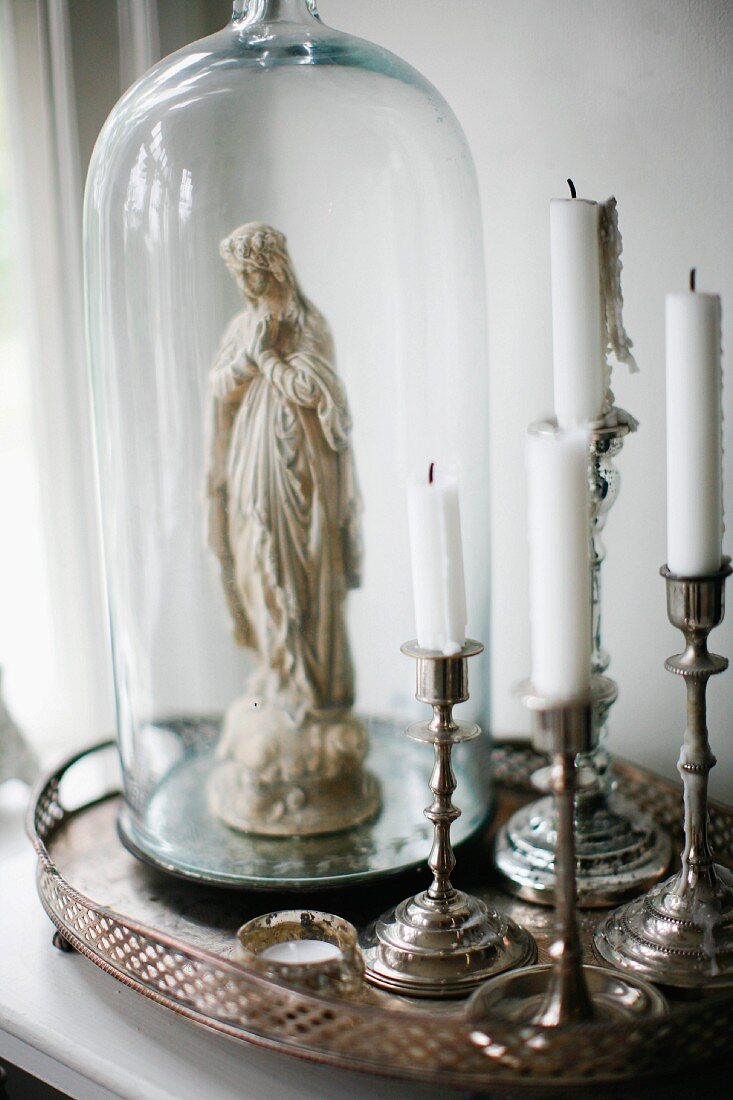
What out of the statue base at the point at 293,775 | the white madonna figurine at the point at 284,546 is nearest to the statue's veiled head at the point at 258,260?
the white madonna figurine at the point at 284,546

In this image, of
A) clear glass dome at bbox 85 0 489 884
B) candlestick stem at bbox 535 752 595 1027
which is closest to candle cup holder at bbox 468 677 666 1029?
candlestick stem at bbox 535 752 595 1027

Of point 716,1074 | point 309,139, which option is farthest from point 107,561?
point 716,1074

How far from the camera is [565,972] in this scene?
22.4 inches

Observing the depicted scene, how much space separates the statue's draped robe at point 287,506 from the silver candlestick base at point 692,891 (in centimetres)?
27

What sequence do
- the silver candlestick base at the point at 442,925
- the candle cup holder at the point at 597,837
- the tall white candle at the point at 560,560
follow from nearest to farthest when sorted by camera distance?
the tall white candle at the point at 560,560 → the silver candlestick base at the point at 442,925 → the candle cup holder at the point at 597,837

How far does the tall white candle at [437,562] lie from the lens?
602 mm

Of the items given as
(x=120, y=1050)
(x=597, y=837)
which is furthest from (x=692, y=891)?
(x=120, y=1050)

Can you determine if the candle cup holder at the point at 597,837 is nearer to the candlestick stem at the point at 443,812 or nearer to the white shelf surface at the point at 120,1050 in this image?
the candlestick stem at the point at 443,812

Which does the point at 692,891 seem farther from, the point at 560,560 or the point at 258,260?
the point at 258,260

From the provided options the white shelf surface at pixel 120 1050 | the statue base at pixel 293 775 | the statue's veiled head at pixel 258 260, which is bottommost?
the white shelf surface at pixel 120 1050

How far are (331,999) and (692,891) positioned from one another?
0.23 meters

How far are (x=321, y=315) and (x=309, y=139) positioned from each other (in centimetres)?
12

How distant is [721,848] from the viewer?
2.65 feet

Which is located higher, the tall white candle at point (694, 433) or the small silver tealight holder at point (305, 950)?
the tall white candle at point (694, 433)
